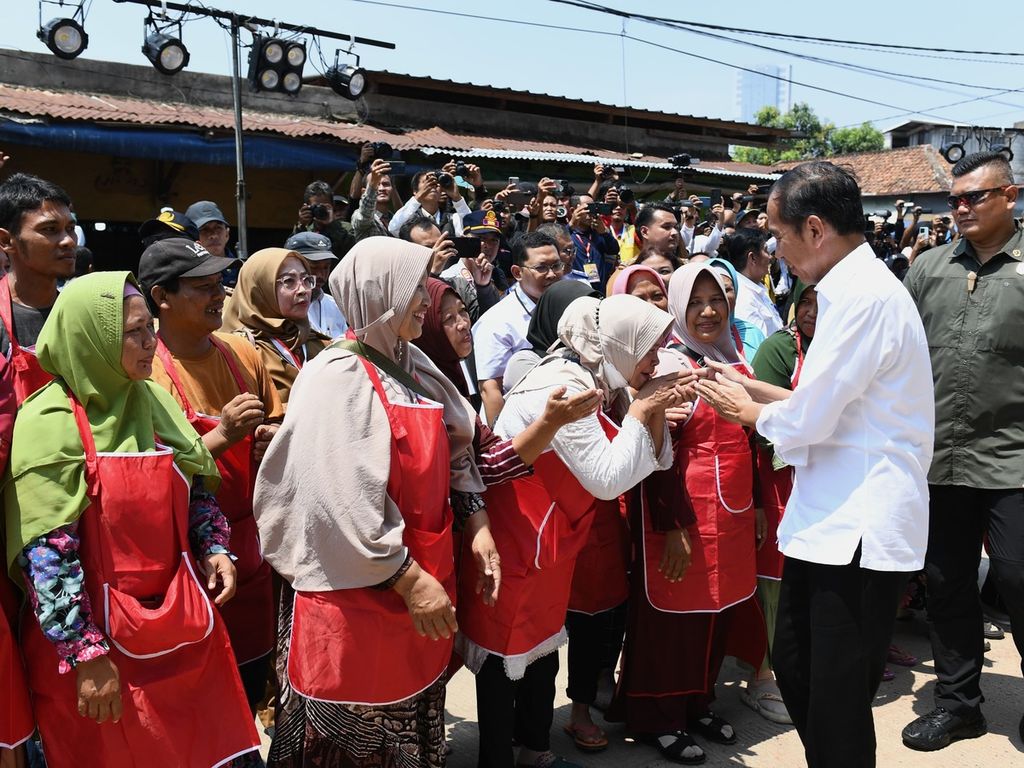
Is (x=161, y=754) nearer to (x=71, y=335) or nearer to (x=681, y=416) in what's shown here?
(x=71, y=335)

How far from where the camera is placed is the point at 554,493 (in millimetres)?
2973

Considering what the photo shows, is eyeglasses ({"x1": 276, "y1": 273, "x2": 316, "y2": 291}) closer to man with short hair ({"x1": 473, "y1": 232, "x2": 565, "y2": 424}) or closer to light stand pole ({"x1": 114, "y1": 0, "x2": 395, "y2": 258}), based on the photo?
man with short hair ({"x1": 473, "y1": 232, "x2": 565, "y2": 424})

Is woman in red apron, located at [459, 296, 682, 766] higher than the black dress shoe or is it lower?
higher

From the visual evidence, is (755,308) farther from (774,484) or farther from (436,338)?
(436,338)

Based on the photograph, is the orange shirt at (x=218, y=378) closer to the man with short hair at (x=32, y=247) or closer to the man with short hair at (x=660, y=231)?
the man with short hair at (x=32, y=247)

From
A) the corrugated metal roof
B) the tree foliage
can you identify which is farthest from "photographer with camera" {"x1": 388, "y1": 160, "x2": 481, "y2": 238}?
the tree foliage

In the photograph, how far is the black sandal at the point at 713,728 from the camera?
3.58 meters

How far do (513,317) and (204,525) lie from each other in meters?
2.58

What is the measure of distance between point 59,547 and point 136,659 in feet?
1.12

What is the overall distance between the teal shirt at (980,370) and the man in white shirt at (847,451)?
119 cm

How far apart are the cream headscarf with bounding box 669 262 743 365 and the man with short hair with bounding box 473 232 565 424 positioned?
1.14 metres

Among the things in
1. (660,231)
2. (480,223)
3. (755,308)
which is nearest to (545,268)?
(660,231)

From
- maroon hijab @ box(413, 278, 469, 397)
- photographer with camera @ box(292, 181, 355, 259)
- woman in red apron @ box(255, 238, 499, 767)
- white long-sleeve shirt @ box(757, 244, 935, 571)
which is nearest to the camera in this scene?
woman in red apron @ box(255, 238, 499, 767)

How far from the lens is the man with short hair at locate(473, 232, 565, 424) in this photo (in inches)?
190
